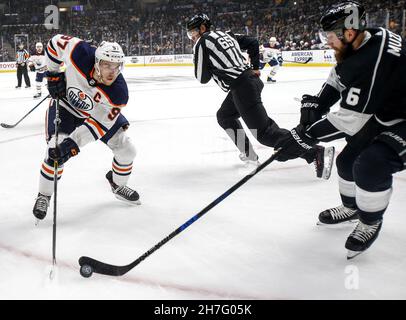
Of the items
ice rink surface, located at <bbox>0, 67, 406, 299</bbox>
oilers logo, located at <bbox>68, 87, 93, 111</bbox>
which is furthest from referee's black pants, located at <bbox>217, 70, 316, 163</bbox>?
oilers logo, located at <bbox>68, 87, 93, 111</bbox>

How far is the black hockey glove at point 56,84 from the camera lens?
255 centimetres

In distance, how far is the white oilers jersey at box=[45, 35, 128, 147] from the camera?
2480mm

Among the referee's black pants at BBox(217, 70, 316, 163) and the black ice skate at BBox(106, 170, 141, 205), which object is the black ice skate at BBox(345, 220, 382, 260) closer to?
the black ice skate at BBox(106, 170, 141, 205)

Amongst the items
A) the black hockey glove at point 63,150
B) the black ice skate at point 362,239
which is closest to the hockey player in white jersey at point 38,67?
the black hockey glove at point 63,150

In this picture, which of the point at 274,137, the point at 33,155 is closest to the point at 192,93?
the point at 33,155

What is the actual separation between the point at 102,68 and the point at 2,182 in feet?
4.70

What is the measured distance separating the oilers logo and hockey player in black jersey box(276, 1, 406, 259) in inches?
42.8

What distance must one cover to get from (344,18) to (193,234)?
1.20 m

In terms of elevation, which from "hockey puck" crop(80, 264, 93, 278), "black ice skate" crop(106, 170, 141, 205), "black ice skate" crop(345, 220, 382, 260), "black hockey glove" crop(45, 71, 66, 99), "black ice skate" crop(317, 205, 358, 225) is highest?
"black hockey glove" crop(45, 71, 66, 99)

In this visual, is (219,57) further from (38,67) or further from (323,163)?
(38,67)

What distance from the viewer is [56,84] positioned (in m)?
2.55

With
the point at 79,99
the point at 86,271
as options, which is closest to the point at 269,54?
the point at 79,99
